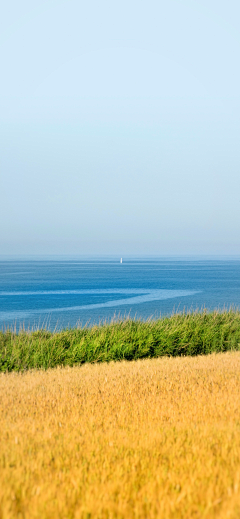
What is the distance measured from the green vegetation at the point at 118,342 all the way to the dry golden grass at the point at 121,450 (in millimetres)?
4126

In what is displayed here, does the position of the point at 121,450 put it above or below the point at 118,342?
above

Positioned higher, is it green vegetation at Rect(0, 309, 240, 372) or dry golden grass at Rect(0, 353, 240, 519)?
dry golden grass at Rect(0, 353, 240, 519)

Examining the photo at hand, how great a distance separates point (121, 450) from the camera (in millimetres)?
4336

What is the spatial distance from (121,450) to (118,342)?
30.8 feet

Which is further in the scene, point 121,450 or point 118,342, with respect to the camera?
point 118,342

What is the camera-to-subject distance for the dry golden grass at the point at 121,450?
3.17m

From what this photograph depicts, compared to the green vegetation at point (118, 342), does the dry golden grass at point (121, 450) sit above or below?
above

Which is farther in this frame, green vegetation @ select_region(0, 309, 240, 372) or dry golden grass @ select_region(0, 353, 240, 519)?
green vegetation @ select_region(0, 309, 240, 372)

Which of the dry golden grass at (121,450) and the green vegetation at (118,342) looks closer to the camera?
the dry golden grass at (121,450)

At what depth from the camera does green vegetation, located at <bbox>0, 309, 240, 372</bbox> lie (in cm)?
1236

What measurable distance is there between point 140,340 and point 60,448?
9808 millimetres

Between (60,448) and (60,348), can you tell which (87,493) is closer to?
(60,448)

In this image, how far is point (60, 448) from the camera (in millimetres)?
4352

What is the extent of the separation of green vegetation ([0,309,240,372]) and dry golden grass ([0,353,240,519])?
4.13 meters
